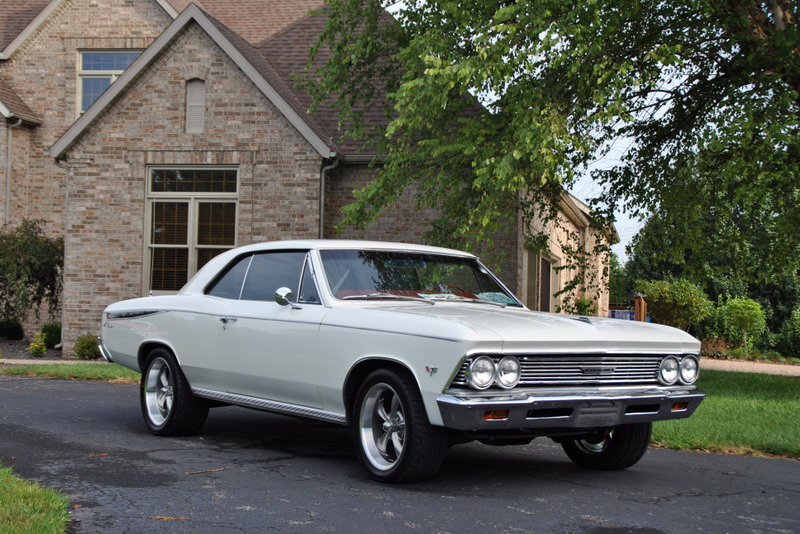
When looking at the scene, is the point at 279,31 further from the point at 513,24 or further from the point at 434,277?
the point at 434,277

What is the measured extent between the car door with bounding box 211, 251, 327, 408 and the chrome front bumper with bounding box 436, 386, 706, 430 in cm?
145

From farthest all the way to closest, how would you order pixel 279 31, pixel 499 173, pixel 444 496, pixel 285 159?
pixel 279 31, pixel 285 159, pixel 499 173, pixel 444 496

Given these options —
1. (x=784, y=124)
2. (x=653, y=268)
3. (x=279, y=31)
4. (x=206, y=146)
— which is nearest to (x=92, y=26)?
(x=279, y=31)

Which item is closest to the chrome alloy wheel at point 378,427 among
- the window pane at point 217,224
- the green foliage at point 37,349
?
the window pane at point 217,224

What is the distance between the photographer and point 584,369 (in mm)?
6004

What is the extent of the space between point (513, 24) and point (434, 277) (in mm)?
5220

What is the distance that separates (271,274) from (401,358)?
1.96m

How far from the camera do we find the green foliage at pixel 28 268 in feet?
60.4

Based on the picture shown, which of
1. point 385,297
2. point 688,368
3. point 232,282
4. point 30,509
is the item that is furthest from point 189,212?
point 30,509

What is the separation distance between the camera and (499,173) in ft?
36.0

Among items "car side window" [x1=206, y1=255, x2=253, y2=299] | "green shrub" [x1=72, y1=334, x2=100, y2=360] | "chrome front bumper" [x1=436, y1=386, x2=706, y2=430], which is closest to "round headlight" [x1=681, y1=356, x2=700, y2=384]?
"chrome front bumper" [x1=436, y1=386, x2=706, y2=430]

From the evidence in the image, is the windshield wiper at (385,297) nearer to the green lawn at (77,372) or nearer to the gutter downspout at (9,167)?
the green lawn at (77,372)

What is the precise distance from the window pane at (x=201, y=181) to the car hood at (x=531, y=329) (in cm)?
1121

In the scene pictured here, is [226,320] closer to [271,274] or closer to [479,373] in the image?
[271,274]
